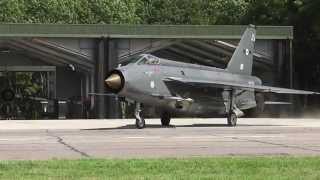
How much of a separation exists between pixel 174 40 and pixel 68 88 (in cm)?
1317

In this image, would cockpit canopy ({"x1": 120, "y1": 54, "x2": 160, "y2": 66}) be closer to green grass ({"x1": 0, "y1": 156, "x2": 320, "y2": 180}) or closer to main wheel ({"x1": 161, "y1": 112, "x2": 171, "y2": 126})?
main wheel ({"x1": 161, "y1": 112, "x2": 171, "y2": 126})

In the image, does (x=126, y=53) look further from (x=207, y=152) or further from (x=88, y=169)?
(x=88, y=169)

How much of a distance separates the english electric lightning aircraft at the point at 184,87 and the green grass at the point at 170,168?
12733mm

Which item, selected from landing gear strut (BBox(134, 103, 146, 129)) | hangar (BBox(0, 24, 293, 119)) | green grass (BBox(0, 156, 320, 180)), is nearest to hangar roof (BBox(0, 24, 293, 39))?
hangar (BBox(0, 24, 293, 119))

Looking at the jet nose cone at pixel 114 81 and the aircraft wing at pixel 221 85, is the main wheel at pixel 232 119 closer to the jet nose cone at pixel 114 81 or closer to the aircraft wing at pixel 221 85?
the aircraft wing at pixel 221 85

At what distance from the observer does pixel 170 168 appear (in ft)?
36.1

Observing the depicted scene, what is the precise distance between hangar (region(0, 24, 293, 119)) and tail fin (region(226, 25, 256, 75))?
23.9 feet

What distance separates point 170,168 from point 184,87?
55.5 feet

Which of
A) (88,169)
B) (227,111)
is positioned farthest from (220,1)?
(88,169)

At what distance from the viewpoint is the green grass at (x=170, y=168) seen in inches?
395

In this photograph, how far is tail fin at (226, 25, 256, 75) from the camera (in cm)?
3172

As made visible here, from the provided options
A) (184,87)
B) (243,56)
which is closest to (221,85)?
(184,87)

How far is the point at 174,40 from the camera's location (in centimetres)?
4062

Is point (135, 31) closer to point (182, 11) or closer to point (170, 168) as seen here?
point (170, 168)
